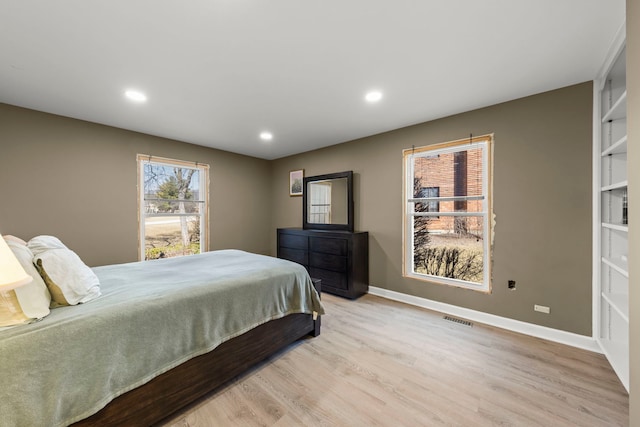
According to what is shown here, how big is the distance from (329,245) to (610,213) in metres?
2.96

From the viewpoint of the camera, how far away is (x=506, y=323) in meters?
2.66

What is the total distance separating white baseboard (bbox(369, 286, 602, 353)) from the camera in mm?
2281

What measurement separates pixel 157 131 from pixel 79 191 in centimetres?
123

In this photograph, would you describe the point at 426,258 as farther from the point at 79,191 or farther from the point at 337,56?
the point at 79,191

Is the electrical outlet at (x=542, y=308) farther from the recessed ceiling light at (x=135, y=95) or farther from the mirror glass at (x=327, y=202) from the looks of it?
the recessed ceiling light at (x=135, y=95)

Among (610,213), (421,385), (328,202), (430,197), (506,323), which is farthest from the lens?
(328,202)

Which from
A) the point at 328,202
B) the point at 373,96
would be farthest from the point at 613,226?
the point at 328,202

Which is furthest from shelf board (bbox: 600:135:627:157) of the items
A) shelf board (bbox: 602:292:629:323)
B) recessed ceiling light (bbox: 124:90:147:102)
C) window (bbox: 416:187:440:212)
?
recessed ceiling light (bbox: 124:90:147:102)

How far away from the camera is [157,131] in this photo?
11.6 ft

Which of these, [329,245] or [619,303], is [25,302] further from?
[619,303]

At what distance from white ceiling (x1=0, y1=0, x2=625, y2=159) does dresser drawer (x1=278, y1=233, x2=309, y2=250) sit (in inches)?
80.5

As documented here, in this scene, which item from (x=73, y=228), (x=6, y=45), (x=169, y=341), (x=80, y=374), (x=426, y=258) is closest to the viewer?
(x=80, y=374)

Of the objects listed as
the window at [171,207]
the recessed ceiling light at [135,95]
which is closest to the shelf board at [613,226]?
the recessed ceiling light at [135,95]

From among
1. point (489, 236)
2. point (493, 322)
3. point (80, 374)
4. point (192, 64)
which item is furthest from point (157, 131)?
point (493, 322)
